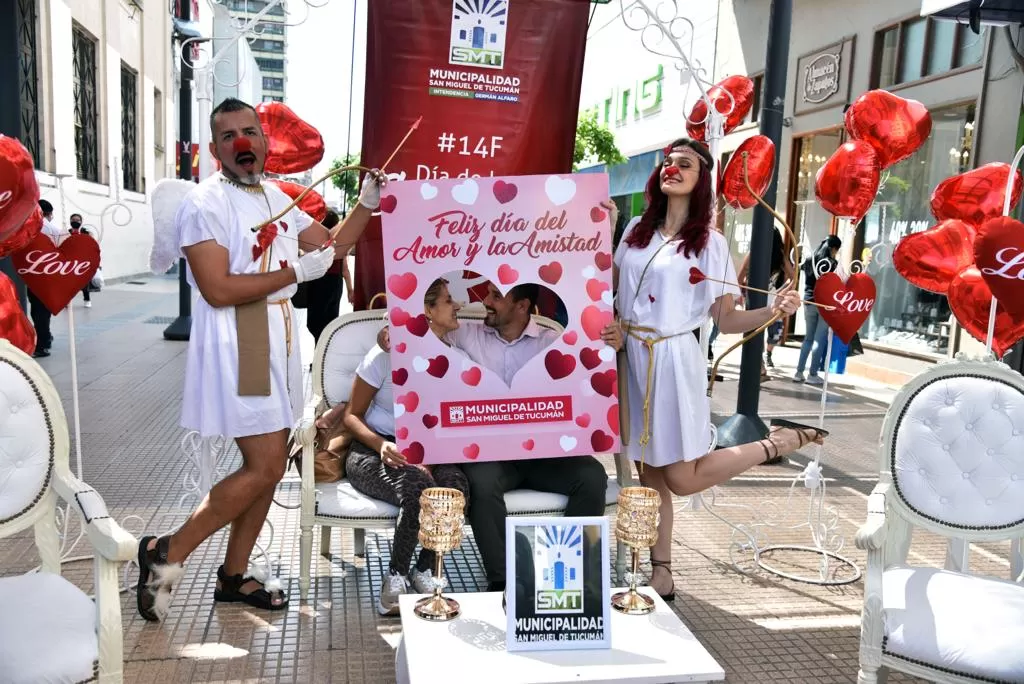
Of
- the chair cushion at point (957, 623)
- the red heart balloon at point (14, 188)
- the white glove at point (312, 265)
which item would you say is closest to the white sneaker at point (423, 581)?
the white glove at point (312, 265)

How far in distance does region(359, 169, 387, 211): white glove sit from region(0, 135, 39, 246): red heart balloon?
3.29 ft

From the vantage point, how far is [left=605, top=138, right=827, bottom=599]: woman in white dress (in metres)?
3.16

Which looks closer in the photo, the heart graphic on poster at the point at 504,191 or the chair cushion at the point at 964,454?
the chair cushion at the point at 964,454

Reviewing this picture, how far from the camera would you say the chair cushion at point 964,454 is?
2.57 meters

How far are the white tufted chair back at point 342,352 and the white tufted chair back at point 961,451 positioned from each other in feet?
6.56

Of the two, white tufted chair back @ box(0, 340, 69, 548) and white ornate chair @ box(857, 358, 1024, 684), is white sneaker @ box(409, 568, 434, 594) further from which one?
white ornate chair @ box(857, 358, 1024, 684)


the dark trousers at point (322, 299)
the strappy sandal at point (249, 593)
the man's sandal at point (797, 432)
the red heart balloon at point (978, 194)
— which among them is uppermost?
the red heart balloon at point (978, 194)

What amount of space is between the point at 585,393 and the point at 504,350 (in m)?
0.35

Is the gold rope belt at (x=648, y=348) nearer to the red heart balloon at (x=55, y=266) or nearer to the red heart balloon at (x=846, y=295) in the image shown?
the red heart balloon at (x=846, y=295)

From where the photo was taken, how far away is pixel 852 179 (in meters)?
3.56

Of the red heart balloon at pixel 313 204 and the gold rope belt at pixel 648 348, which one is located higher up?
the red heart balloon at pixel 313 204

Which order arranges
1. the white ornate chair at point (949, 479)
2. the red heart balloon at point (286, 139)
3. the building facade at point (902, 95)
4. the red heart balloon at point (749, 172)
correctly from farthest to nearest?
1. the building facade at point (902, 95)
2. the red heart balloon at point (749, 172)
3. the red heart balloon at point (286, 139)
4. the white ornate chair at point (949, 479)

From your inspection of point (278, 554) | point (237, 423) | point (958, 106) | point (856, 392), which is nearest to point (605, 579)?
point (237, 423)

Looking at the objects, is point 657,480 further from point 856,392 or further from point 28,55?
point 28,55
